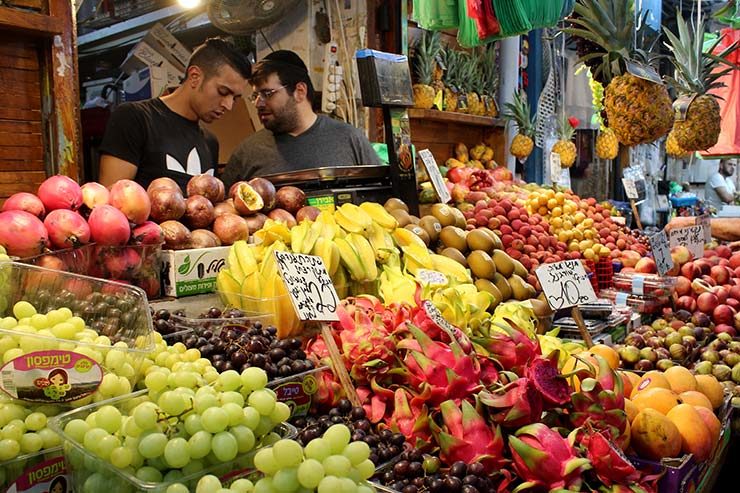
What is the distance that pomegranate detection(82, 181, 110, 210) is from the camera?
2.18 m

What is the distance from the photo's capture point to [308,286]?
1860 mm

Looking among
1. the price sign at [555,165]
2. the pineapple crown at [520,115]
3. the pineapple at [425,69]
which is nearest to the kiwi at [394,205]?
→ the pineapple at [425,69]

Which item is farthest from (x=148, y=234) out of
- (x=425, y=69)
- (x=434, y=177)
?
(x=425, y=69)

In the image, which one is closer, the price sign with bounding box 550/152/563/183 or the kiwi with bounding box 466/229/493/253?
the kiwi with bounding box 466/229/493/253

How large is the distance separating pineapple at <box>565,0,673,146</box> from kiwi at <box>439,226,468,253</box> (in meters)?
1.59

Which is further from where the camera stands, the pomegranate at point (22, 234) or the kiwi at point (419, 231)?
the kiwi at point (419, 231)

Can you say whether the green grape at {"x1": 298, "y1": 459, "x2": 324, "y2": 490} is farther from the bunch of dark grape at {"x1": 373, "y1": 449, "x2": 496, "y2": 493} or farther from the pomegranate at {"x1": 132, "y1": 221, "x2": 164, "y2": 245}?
the pomegranate at {"x1": 132, "y1": 221, "x2": 164, "y2": 245}

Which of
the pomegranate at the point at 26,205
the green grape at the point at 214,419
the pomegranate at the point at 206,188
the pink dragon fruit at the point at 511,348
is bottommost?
the pink dragon fruit at the point at 511,348

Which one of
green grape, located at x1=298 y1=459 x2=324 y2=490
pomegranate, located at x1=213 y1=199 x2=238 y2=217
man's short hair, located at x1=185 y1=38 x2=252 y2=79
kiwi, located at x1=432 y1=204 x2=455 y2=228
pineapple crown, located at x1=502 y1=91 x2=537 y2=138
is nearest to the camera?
green grape, located at x1=298 y1=459 x2=324 y2=490

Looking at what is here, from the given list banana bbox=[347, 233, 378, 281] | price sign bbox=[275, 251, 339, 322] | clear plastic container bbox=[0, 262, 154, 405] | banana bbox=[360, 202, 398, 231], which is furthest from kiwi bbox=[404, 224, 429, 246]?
clear plastic container bbox=[0, 262, 154, 405]

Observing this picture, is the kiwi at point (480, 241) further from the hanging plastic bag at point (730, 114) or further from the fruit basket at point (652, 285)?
the hanging plastic bag at point (730, 114)

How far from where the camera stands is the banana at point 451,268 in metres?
2.68

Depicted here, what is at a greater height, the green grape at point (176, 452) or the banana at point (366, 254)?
the banana at point (366, 254)

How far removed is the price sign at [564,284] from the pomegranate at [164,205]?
1.35 metres
